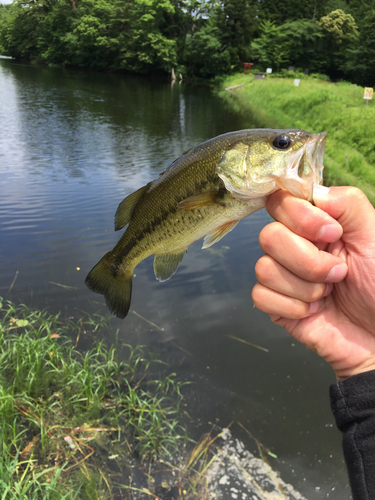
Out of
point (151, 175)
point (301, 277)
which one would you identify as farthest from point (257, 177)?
point (151, 175)

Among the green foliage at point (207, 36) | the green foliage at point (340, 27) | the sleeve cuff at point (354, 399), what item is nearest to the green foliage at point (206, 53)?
the green foliage at point (207, 36)

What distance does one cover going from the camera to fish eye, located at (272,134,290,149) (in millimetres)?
1692

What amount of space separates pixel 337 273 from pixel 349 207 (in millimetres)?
362

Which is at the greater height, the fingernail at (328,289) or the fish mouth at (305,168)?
the fish mouth at (305,168)

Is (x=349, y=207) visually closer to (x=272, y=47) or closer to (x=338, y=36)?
(x=338, y=36)

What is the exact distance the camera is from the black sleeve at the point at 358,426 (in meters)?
1.67

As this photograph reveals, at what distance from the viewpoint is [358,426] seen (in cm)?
176

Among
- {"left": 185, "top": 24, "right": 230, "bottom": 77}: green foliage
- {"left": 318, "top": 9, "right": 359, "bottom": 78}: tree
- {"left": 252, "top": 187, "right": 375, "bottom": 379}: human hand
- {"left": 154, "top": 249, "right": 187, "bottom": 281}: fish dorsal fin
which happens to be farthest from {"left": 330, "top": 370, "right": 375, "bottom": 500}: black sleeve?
{"left": 185, "top": 24, "right": 230, "bottom": 77}: green foliage

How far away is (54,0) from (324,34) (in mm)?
66439

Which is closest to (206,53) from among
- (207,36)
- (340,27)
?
(207,36)

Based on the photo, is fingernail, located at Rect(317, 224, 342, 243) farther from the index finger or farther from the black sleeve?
the black sleeve

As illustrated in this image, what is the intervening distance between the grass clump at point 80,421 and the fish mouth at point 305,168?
3669mm

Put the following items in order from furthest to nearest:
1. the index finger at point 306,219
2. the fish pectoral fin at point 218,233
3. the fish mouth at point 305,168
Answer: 1. the fish pectoral fin at point 218,233
2. the index finger at point 306,219
3. the fish mouth at point 305,168

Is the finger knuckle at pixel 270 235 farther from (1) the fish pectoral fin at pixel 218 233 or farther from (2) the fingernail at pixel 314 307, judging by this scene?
(2) the fingernail at pixel 314 307
